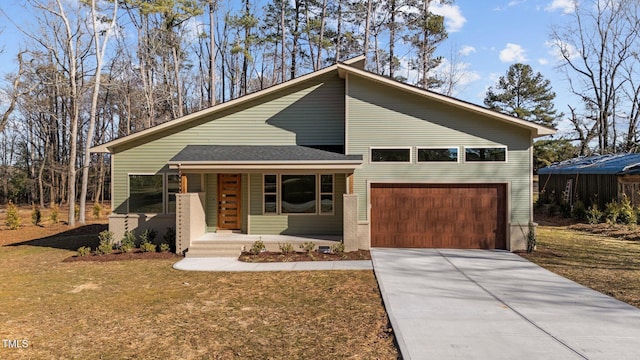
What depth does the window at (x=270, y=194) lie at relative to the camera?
1218 cm

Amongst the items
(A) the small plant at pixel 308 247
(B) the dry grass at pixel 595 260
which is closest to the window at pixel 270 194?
(A) the small plant at pixel 308 247

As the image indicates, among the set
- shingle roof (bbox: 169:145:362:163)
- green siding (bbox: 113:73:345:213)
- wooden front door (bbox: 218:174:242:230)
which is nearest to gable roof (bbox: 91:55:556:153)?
green siding (bbox: 113:73:345:213)

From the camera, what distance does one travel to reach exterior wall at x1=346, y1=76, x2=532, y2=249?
11.2m

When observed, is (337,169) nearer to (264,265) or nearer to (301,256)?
(301,256)

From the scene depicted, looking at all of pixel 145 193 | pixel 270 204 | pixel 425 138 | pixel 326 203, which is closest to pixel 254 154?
pixel 270 204

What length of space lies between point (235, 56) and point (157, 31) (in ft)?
21.9

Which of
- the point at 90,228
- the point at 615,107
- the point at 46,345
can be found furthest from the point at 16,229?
the point at 615,107

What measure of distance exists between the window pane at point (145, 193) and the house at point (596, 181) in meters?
19.9

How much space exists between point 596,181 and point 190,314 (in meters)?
20.8

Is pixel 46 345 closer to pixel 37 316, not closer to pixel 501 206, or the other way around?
pixel 37 316

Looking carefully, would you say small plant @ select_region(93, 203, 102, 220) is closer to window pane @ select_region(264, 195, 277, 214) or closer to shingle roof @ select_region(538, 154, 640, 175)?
window pane @ select_region(264, 195, 277, 214)

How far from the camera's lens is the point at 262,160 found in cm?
1084

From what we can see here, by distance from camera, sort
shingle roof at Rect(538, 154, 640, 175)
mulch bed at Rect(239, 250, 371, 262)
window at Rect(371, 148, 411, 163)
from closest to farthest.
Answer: mulch bed at Rect(239, 250, 371, 262) < window at Rect(371, 148, 411, 163) < shingle roof at Rect(538, 154, 640, 175)

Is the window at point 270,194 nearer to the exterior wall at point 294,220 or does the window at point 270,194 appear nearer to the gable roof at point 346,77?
the exterior wall at point 294,220
